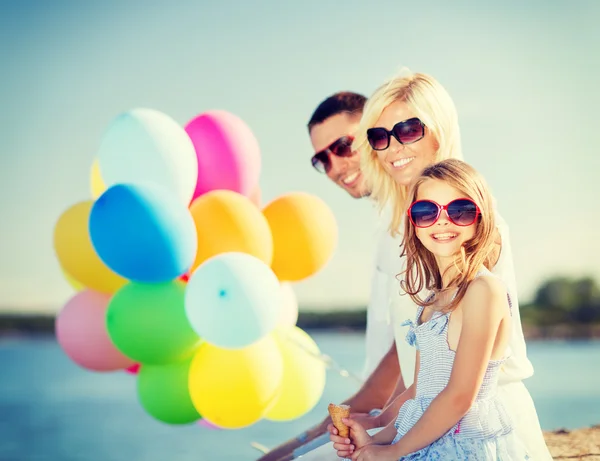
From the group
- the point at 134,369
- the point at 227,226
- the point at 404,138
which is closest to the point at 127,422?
the point at 134,369

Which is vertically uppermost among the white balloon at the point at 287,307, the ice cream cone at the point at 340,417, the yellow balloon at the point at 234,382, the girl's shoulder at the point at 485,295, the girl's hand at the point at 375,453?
the girl's shoulder at the point at 485,295

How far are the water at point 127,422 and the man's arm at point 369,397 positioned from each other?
405 cm

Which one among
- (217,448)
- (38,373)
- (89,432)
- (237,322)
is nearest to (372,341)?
(237,322)

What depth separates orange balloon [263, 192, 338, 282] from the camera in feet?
10.3

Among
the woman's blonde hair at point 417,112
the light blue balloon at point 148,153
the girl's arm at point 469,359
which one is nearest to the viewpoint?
the girl's arm at point 469,359

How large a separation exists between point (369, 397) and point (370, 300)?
1.46ft

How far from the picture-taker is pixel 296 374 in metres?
3.18

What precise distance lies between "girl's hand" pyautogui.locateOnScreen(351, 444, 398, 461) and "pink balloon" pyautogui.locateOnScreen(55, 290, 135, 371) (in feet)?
6.06

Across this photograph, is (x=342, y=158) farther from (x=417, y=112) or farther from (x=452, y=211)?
(x=452, y=211)

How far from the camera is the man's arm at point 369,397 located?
225 cm

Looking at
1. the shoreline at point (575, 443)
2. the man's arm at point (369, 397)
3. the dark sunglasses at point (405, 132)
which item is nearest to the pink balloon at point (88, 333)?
the man's arm at point (369, 397)

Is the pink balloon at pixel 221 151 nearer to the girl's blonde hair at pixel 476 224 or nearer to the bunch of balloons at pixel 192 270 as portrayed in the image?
the bunch of balloons at pixel 192 270

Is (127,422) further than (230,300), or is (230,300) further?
(127,422)

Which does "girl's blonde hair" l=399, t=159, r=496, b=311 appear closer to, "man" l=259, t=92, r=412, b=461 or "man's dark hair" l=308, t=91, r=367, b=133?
"man" l=259, t=92, r=412, b=461
